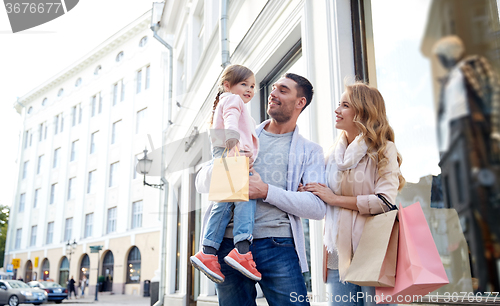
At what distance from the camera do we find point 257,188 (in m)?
1.89

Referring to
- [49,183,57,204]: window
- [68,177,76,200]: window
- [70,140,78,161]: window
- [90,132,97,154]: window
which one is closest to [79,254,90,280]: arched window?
[68,177,76,200]: window

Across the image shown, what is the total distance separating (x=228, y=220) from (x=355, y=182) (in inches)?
25.9

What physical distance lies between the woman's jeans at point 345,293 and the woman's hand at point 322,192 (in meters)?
0.41

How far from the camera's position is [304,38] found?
4168 millimetres

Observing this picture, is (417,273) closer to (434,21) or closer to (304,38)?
(434,21)

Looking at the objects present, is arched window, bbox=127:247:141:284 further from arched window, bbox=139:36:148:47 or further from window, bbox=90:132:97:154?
arched window, bbox=139:36:148:47

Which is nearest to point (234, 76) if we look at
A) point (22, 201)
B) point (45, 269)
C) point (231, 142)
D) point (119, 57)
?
point (231, 142)

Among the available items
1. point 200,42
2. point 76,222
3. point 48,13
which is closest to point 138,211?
point 76,222

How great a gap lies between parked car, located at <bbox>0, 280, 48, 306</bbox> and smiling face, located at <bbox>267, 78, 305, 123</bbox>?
61.6ft

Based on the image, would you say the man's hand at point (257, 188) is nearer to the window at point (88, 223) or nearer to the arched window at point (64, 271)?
the window at point (88, 223)

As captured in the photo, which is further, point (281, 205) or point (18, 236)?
point (18, 236)

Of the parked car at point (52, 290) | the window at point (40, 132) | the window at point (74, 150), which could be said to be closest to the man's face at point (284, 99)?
the parked car at point (52, 290)

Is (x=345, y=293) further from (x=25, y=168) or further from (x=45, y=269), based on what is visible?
(x=25, y=168)

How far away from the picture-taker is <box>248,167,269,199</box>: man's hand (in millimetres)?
1892
